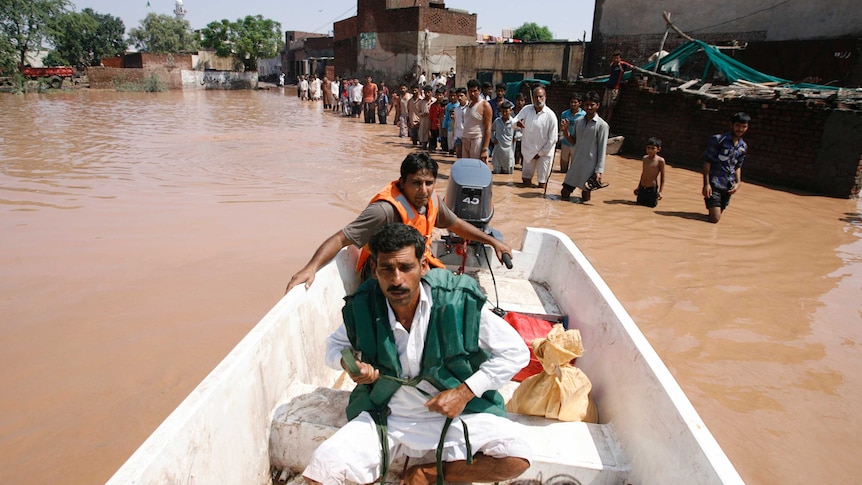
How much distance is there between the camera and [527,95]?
1592 cm

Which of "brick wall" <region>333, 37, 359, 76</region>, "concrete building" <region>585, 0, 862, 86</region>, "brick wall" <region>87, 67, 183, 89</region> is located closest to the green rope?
"concrete building" <region>585, 0, 862, 86</region>

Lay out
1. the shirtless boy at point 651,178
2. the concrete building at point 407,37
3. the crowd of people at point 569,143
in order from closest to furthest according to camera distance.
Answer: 1. the crowd of people at point 569,143
2. the shirtless boy at point 651,178
3. the concrete building at point 407,37

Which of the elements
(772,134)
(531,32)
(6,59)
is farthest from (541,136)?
(531,32)

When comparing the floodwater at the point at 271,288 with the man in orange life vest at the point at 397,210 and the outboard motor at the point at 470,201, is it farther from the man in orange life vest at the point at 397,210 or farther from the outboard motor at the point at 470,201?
the outboard motor at the point at 470,201

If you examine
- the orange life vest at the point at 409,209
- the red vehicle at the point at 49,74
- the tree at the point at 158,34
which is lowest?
the orange life vest at the point at 409,209

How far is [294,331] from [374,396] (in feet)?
2.39

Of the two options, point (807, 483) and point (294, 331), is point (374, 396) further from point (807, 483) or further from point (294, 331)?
point (807, 483)

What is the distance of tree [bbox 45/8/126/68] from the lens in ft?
148

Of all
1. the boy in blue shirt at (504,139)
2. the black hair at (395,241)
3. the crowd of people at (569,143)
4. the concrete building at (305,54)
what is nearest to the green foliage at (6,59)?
the concrete building at (305,54)

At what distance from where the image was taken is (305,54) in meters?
46.5

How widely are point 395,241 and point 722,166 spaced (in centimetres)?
598

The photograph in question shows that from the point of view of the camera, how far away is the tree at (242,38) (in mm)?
43781

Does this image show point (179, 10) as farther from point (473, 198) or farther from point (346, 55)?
point (473, 198)

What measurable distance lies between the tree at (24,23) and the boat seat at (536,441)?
41.9m
